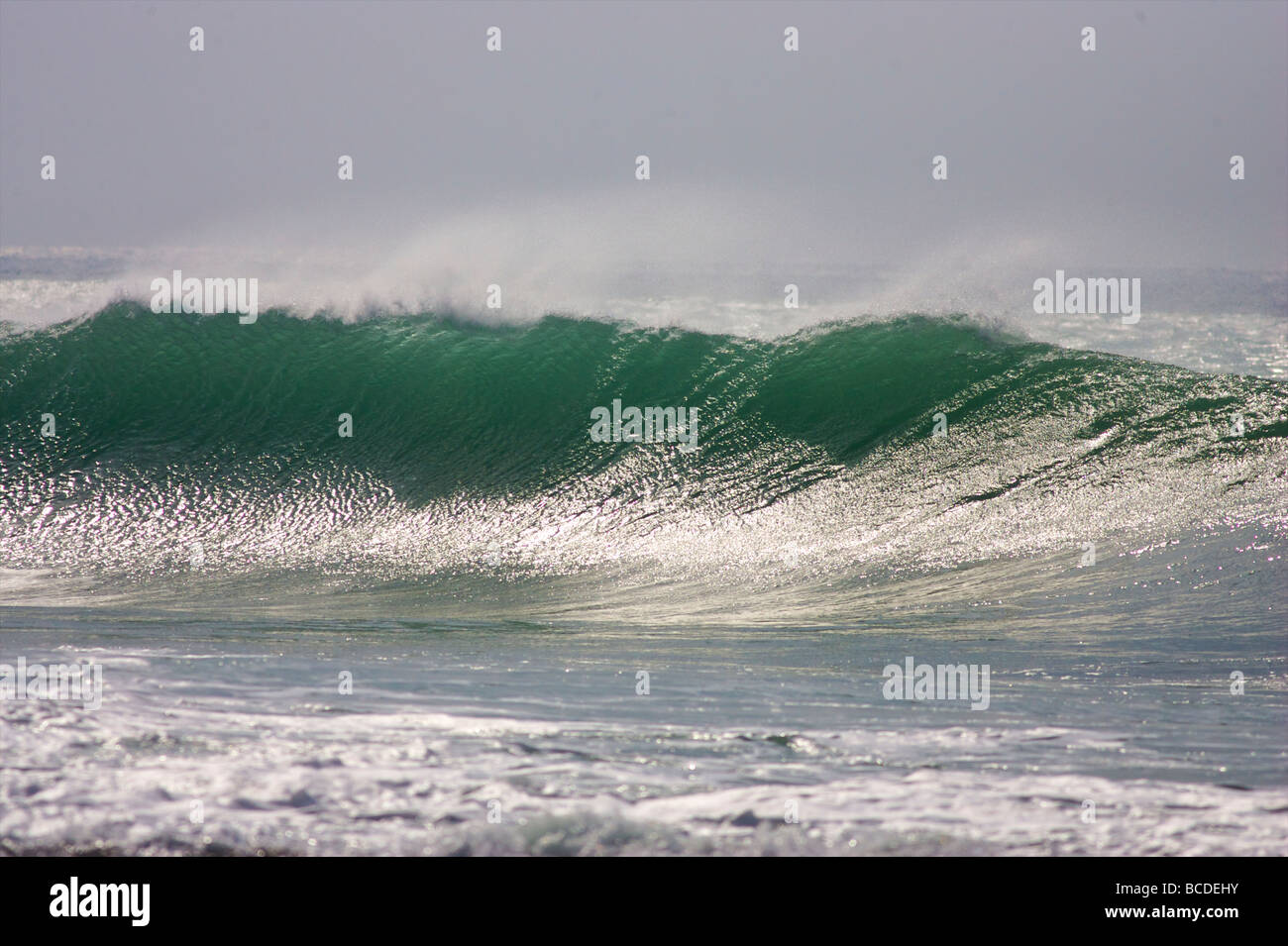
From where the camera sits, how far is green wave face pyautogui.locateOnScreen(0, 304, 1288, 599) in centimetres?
824

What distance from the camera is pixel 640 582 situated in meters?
7.52

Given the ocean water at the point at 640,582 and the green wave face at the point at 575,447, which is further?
the green wave face at the point at 575,447

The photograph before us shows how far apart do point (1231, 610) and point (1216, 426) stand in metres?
3.94

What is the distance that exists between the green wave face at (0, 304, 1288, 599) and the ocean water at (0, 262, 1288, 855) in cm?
5

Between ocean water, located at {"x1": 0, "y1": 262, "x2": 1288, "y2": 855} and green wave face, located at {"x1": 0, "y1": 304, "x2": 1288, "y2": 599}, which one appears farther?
green wave face, located at {"x1": 0, "y1": 304, "x2": 1288, "y2": 599}

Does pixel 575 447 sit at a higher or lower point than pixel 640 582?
higher

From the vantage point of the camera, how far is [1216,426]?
9.30 m

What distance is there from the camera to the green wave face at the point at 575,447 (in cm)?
824

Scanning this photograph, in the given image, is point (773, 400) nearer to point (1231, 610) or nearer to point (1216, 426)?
point (1216, 426)

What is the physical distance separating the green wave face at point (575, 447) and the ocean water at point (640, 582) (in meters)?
0.05

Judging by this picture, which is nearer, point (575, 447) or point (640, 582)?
point (640, 582)

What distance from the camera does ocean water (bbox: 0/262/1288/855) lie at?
2.75 meters

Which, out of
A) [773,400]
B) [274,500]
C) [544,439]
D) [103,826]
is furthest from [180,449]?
[103,826]

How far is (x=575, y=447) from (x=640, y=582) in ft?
9.77
